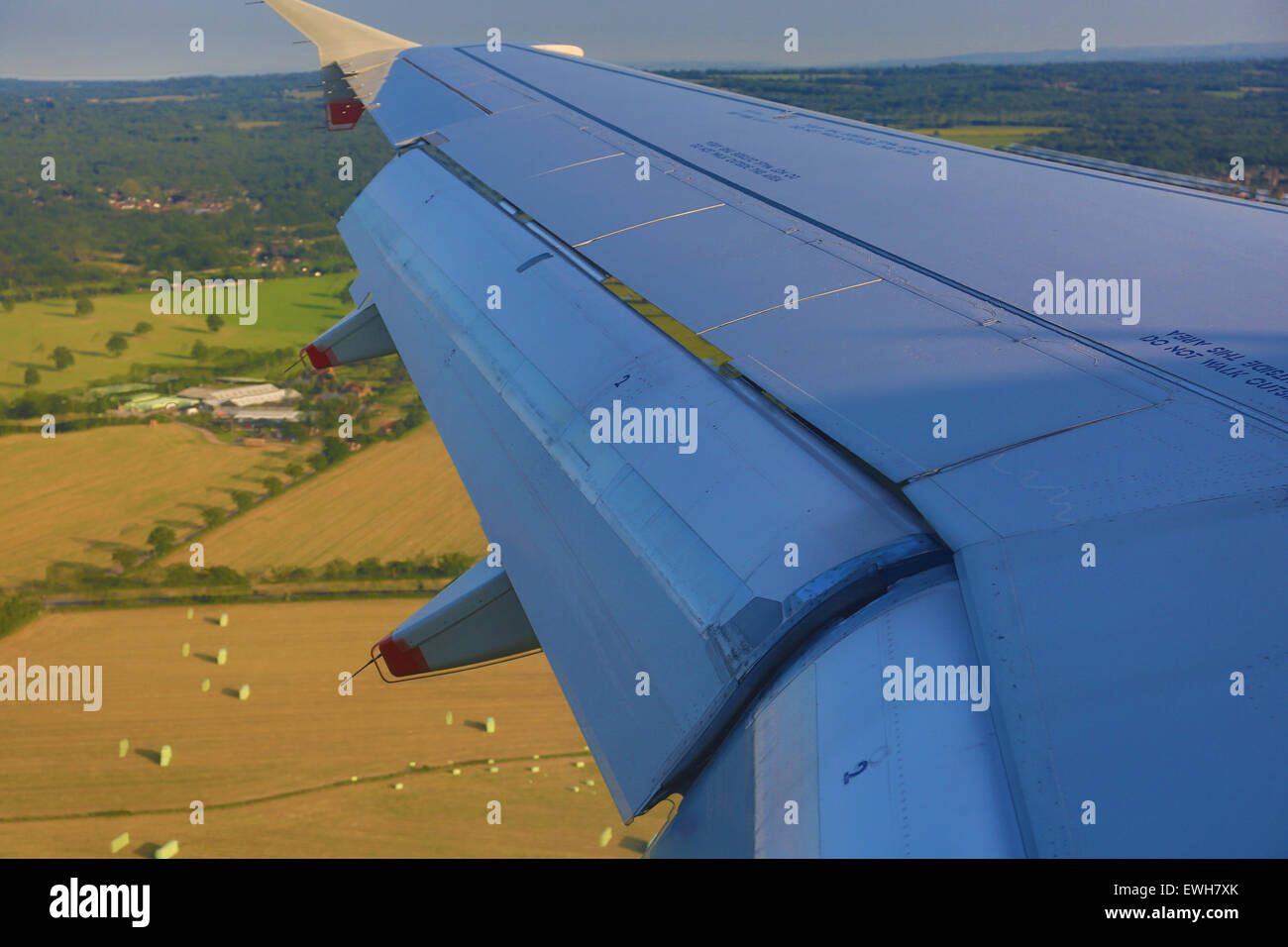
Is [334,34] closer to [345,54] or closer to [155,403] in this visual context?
[345,54]

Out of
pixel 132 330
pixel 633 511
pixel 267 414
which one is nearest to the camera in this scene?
pixel 633 511

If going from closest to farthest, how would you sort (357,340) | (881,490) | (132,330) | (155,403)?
(881,490), (357,340), (155,403), (132,330)

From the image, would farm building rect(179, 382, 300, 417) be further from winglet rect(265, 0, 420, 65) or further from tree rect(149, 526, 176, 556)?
winglet rect(265, 0, 420, 65)

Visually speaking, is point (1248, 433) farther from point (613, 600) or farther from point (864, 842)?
point (613, 600)

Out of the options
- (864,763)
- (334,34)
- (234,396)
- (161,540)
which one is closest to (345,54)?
(334,34)

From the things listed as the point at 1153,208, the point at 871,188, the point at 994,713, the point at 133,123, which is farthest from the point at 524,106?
the point at 133,123

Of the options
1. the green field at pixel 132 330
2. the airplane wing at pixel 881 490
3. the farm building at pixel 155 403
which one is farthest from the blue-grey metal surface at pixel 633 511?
the green field at pixel 132 330
